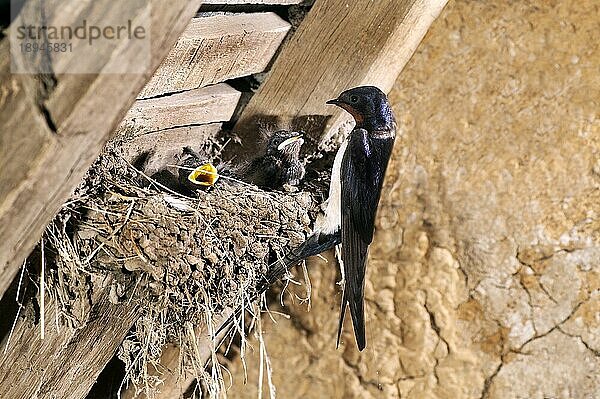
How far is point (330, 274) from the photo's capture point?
2.20 metres

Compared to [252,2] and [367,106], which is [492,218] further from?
[252,2]

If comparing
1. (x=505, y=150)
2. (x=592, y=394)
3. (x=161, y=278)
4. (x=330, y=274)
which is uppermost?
(x=505, y=150)

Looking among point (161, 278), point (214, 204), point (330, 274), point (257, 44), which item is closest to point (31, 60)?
point (161, 278)

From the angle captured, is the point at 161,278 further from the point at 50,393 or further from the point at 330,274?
the point at 330,274

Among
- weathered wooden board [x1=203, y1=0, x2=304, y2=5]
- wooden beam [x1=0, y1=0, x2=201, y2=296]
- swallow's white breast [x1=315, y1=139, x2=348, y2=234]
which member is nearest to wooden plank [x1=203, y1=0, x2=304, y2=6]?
weathered wooden board [x1=203, y1=0, x2=304, y2=5]

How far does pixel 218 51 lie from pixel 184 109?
0.15 meters

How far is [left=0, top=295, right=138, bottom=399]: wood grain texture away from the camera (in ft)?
4.41

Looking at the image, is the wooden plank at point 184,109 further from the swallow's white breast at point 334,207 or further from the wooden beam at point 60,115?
the wooden beam at point 60,115

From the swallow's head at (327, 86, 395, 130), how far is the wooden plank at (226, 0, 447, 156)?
11 cm

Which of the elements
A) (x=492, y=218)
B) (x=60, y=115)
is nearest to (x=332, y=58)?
(x=492, y=218)

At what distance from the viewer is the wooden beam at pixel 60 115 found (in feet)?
2.60

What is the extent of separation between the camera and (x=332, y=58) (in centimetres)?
165

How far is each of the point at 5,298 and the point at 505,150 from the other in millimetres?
1328

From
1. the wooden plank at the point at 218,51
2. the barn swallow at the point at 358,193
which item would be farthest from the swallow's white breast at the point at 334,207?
the wooden plank at the point at 218,51
